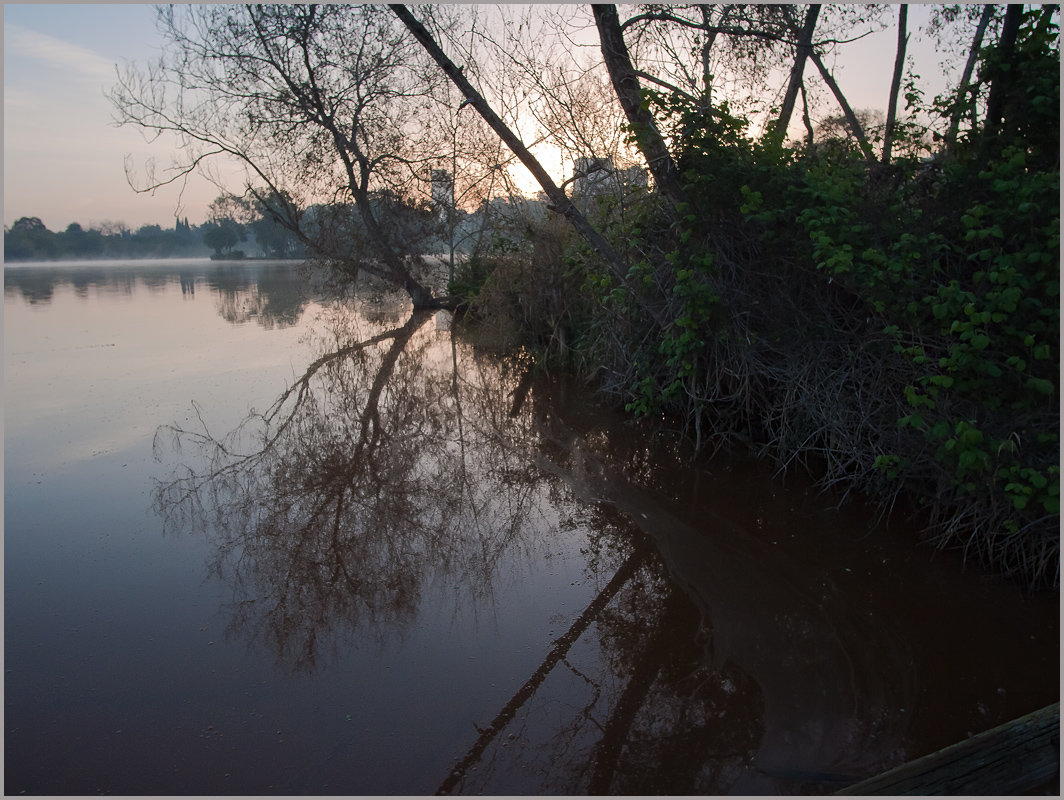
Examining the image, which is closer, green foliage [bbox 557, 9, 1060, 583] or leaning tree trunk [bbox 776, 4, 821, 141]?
green foliage [bbox 557, 9, 1060, 583]

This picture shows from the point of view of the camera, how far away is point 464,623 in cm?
443

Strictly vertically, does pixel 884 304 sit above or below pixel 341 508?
above

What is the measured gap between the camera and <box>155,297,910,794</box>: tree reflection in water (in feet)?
10.9

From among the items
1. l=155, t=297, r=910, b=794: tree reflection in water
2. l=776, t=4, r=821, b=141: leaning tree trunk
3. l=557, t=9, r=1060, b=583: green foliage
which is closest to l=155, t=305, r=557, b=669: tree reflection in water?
l=155, t=297, r=910, b=794: tree reflection in water

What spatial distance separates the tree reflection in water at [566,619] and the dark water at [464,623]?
0.06ft

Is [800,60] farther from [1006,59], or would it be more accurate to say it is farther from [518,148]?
[1006,59]

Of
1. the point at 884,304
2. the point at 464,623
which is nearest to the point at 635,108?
the point at 884,304

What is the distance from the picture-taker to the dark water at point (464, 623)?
3.29 m

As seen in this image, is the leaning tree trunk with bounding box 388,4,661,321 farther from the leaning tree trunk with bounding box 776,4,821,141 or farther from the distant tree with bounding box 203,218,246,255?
the distant tree with bounding box 203,218,246,255

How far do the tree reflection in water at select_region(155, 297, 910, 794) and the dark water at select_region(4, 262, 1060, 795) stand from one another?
2 centimetres

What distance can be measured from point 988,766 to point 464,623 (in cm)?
266

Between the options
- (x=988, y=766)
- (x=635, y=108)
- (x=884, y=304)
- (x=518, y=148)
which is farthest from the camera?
(x=518, y=148)

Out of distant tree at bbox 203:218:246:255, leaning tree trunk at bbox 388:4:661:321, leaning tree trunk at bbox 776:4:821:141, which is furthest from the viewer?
distant tree at bbox 203:218:246:255

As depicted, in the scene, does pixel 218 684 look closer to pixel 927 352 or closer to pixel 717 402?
pixel 927 352
